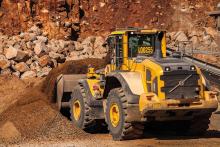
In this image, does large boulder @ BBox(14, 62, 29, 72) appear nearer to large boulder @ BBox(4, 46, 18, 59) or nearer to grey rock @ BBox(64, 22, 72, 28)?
large boulder @ BBox(4, 46, 18, 59)

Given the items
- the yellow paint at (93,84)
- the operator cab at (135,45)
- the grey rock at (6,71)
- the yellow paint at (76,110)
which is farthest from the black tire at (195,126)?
the grey rock at (6,71)

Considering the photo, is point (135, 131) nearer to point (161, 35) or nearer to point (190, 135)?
point (190, 135)

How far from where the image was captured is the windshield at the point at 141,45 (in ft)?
42.4

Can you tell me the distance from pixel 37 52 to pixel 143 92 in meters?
16.7

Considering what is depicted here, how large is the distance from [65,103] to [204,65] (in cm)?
776

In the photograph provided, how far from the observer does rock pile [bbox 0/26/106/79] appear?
25.9 metres

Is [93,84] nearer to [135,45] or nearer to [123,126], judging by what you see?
[135,45]

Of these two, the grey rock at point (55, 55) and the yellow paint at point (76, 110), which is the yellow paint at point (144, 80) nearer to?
the yellow paint at point (76, 110)

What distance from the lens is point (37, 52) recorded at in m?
27.7

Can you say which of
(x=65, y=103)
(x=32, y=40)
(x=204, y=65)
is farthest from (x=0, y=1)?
(x=65, y=103)

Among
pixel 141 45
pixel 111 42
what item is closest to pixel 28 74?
pixel 111 42

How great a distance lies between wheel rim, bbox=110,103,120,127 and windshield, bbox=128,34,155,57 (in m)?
1.46

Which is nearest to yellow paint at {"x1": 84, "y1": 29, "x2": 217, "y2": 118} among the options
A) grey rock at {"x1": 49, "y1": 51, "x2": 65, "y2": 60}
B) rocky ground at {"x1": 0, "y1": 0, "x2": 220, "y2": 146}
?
rocky ground at {"x1": 0, "y1": 0, "x2": 220, "y2": 146}

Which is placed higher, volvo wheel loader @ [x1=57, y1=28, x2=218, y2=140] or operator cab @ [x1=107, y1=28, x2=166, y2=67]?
operator cab @ [x1=107, y1=28, x2=166, y2=67]
